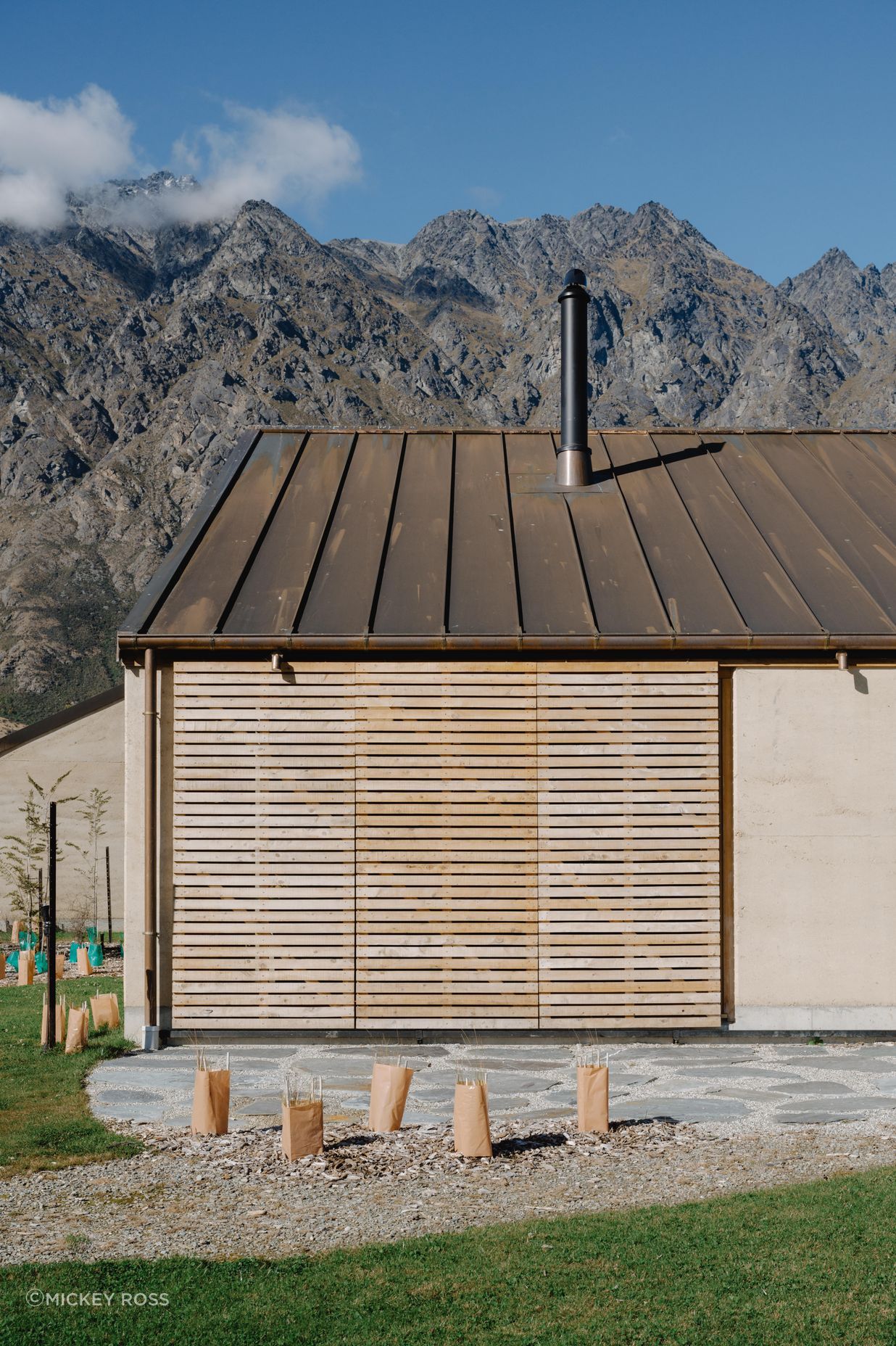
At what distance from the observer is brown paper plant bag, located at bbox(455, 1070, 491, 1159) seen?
7.20 meters

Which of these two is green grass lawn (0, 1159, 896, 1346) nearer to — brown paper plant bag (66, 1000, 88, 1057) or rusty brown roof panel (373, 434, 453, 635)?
brown paper plant bag (66, 1000, 88, 1057)

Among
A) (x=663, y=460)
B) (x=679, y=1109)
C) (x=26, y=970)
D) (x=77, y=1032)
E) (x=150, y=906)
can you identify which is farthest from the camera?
(x=26, y=970)

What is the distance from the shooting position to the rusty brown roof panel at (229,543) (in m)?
11.0

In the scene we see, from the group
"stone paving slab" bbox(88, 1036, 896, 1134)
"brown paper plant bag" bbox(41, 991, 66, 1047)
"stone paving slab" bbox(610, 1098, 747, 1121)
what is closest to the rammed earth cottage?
"stone paving slab" bbox(88, 1036, 896, 1134)

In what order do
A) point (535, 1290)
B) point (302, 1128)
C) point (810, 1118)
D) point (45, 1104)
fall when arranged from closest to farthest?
point (535, 1290) < point (302, 1128) < point (810, 1118) < point (45, 1104)

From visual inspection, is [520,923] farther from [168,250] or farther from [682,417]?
[168,250]

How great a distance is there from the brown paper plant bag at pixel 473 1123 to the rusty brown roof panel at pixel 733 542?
210 inches

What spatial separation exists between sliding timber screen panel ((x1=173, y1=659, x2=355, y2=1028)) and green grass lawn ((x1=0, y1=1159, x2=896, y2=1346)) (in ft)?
16.1

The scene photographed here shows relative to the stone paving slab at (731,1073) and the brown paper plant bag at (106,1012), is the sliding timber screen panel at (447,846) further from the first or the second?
the brown paper plant bag at (106,1012)

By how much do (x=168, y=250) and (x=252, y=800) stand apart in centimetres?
17386

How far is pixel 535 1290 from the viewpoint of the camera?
16.8 ft

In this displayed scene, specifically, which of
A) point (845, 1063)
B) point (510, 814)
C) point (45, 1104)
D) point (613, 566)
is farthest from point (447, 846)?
point (45, 1104)

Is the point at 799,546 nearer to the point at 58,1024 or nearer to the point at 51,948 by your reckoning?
the point at 51,948

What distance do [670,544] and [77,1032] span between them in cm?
727
